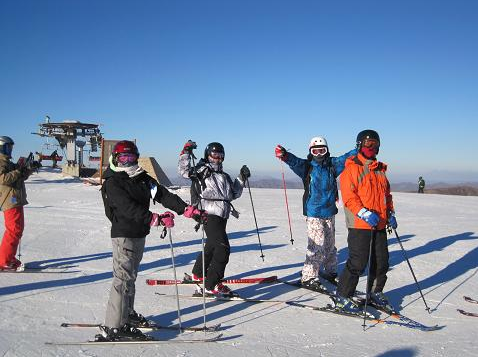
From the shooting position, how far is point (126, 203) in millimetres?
3676

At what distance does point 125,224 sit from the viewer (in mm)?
3764

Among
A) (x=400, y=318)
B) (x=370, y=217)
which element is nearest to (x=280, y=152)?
(x=370, y=217)

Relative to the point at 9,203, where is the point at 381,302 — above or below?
below

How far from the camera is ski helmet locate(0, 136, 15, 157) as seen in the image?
6094 mm

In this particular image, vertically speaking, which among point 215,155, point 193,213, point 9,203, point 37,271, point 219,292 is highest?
point 215,155

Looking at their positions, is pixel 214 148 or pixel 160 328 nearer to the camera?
pixel 160 328

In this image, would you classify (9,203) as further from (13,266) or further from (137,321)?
(137,321)

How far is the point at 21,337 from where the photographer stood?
147 inches

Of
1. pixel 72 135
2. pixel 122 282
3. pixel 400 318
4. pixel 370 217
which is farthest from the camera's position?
pixel 72 135

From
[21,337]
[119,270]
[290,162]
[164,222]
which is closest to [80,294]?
[21,337]

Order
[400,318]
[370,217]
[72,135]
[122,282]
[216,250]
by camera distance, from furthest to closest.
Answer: [72,135] < [216,250] < [400,318] < [370,217] < [122,282]

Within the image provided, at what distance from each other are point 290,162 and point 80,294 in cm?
334

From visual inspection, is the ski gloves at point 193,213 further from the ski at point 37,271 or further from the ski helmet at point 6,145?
the ski helmet at point 6,145

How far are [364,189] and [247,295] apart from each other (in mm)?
2152
